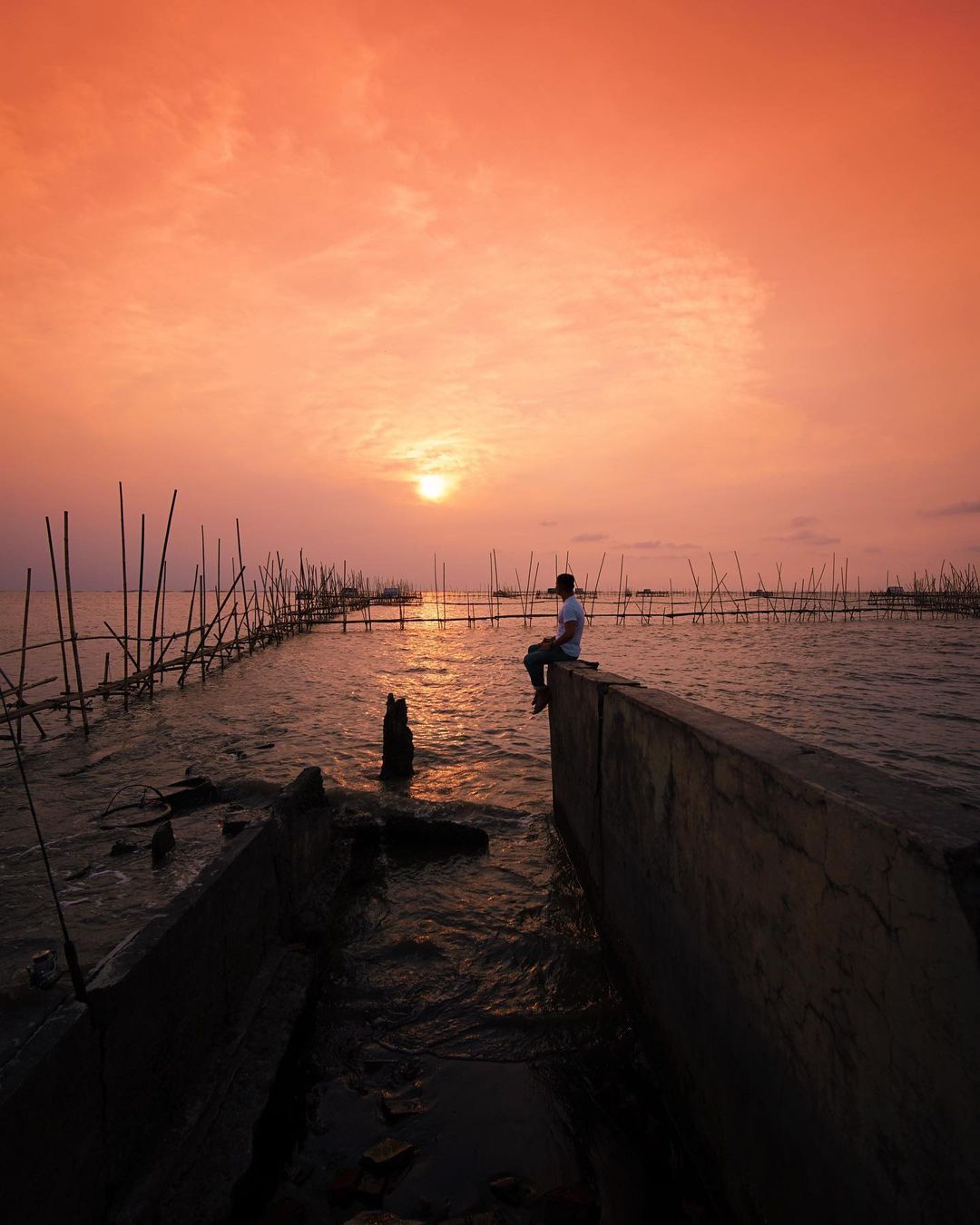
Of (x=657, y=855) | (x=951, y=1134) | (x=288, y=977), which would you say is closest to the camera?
(x=951, y=1134)

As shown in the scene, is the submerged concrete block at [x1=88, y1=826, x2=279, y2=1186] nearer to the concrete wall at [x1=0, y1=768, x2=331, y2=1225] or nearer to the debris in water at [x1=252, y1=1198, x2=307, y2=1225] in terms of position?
the concrete wall at [x1=0, y1=768, x2=331, y2=1225]

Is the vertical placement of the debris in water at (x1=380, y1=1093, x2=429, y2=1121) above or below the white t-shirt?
below

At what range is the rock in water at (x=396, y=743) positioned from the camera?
789cm

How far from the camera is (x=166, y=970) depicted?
252cm

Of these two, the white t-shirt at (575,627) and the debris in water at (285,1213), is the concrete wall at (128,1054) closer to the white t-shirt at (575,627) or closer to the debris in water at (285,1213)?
the debris in water at (285,1213)

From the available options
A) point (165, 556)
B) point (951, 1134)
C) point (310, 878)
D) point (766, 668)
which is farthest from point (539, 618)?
point (951, 1134)

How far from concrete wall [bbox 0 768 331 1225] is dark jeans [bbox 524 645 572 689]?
12.3 ft

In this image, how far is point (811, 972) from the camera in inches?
65.3

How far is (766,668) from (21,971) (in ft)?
65.1

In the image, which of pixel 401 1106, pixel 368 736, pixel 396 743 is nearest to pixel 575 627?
pixel 396 743

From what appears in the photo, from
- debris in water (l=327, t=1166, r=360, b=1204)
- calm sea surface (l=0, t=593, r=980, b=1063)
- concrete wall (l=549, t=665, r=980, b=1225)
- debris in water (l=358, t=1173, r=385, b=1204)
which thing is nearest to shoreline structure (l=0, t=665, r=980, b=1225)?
concrete wall (l=549, t=665, r=980, b=1225)

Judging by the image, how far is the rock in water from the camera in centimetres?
789

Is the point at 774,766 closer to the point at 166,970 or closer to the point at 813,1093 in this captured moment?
the point at 813,1093

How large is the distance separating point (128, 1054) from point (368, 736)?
819 centimetres
